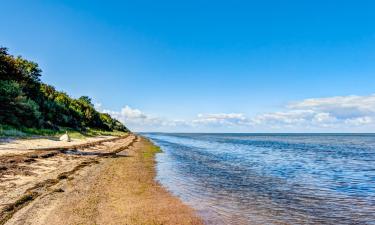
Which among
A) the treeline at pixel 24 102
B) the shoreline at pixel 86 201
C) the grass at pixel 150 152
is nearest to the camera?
the shoreline at pixel 86 201

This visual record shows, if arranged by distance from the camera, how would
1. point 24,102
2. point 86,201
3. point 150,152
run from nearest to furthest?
1. point 86,201
2. point 150,152
3. point 24,102

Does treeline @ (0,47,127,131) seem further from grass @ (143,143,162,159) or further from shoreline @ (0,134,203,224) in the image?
shoreline @ (0,134,203,224)

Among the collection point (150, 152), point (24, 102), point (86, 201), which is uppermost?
point (24, 102)

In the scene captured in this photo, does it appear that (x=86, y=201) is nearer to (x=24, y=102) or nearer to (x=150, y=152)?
A: (x=150, y=152)

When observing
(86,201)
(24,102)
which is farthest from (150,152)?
(86,201)

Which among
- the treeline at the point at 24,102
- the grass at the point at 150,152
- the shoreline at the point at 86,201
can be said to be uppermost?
the treeline at the point at 24,102

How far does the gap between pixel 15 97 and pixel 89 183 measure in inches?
1539

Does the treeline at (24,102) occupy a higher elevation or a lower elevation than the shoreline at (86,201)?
higher

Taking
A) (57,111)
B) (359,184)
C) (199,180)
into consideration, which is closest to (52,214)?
(199,180)

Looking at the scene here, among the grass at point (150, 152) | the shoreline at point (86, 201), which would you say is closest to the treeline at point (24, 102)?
the grass at point (150, 152)

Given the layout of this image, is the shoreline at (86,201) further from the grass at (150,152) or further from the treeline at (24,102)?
the treeline at (24,102)

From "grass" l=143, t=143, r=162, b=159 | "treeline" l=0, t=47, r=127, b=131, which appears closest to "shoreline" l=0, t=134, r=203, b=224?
"grass" l=143, t=143, r=162, b=159

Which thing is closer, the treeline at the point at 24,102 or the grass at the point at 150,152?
the grass at the point at 150,152

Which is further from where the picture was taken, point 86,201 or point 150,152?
point 150,152
